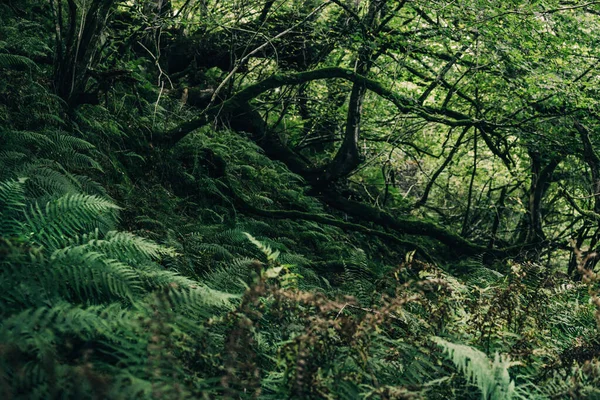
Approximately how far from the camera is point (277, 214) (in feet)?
24.1

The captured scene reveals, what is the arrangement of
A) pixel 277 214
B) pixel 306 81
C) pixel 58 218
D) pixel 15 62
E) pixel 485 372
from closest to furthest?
pixel 485 372 → pixel 58 218 → pixel 15 62 → pixel 306 81 → pixel 277 214

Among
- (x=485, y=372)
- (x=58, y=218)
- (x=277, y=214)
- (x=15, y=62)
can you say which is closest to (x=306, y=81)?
(x=277, y=214)

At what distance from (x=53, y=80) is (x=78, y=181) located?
6.39 ft

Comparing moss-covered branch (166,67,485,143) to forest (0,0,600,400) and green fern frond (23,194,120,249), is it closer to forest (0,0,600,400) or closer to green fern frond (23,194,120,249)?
forest (0,0,600,400)

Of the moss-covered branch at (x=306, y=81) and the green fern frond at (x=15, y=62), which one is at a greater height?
the moss-covered branch at (x=306, y=81)

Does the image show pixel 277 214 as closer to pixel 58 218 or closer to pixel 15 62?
pixel 15 62

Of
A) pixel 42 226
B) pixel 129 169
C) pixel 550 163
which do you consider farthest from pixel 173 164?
pixel 550 163

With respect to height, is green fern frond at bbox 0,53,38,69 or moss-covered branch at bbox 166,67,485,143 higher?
moss-covered branch at bbox 166,67,485,143

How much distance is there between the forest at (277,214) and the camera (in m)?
2.67

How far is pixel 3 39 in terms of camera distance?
6.86m

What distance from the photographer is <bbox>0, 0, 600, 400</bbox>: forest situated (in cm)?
267

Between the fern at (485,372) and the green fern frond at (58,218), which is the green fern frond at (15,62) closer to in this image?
the green fern frond at (58,218)

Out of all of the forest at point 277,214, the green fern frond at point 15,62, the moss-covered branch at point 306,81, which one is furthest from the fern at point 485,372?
the green fern frond at point 15,62

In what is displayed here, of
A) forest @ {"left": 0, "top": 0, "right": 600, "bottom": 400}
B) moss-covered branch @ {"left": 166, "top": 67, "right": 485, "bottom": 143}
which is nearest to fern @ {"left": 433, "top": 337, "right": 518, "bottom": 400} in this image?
forest @ {"left": 0, "top": 0, "right": 600, "bottom": 400}
